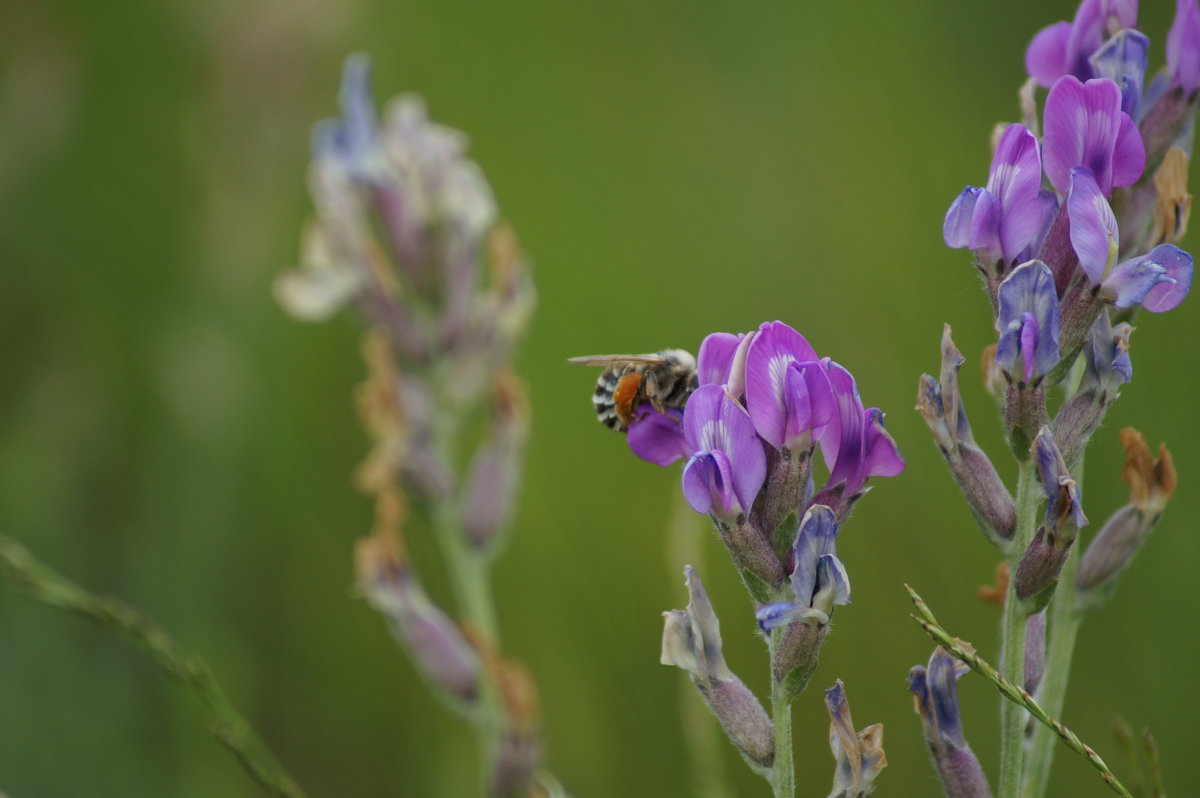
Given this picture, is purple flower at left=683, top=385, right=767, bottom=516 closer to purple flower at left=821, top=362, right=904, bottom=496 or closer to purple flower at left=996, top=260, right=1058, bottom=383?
purple flower at left=821, top=362, right=904, bottom=496

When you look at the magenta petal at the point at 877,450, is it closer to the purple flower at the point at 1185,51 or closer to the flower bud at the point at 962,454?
the flower bud at the point at 962,454

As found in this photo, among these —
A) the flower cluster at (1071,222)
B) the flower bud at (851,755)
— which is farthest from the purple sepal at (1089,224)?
the flower bud at (851,755)

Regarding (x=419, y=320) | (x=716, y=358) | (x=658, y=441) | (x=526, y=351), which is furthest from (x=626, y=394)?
(x=526, y=351)

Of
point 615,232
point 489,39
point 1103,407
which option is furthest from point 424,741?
point 489,39

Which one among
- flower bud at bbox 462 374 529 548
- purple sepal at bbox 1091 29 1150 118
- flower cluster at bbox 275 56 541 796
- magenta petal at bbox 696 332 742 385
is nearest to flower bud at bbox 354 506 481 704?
flower cluster at bbox 275 56 541 796

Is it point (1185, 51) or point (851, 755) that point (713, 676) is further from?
point (1185, 51)
